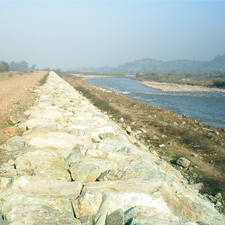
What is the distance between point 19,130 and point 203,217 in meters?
4.11

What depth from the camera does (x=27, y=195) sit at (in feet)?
7.30

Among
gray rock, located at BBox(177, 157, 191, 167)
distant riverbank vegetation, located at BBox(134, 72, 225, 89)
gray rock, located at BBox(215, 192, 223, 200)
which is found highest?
distant riverbank vegetation, located at BBox(134, 72, 225, 89)

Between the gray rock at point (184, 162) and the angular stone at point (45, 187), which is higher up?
the angular stone at point (45, 187)

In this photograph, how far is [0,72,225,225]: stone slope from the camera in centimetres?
206

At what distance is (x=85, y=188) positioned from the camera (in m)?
2.48

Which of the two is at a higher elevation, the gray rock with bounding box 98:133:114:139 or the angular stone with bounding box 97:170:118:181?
the gray rock with bounding box 98:133:114:139

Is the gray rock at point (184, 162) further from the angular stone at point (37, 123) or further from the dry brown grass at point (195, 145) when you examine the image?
the angular stone at point (37, 123)

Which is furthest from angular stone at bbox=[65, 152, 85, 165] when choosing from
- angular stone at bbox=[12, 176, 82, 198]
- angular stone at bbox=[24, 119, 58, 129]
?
angular stone at bbox=[24, 119, 58, 129]

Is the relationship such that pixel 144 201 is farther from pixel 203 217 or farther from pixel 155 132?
pixel 155 132

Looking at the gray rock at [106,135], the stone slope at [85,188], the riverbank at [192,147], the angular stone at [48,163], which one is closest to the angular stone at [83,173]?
the stone slope at [85,188]

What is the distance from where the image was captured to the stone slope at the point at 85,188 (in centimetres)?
206

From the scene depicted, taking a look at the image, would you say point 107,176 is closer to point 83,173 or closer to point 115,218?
point 83,173

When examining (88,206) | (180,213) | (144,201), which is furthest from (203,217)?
(88,206)

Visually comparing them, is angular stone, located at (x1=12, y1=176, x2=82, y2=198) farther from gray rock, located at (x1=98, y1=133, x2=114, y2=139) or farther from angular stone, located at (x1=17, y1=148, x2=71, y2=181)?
gray rock, located at (x1=98, y1=133, x2=114, y2=139)
